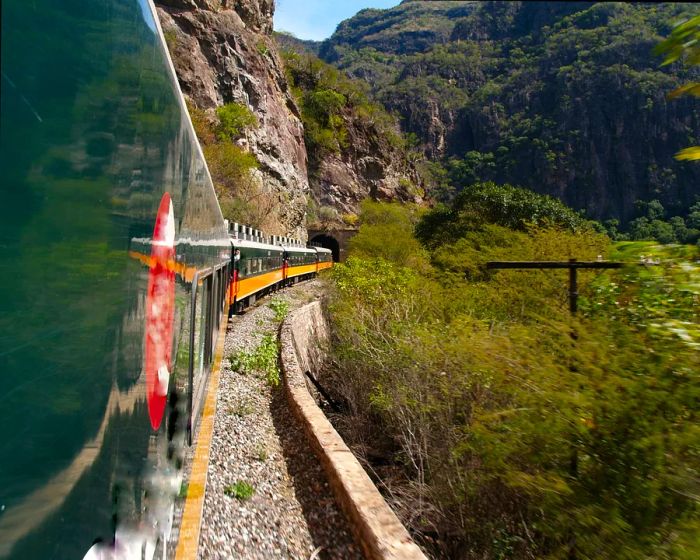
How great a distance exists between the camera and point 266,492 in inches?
196

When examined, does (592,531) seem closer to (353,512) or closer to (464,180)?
(353,512)

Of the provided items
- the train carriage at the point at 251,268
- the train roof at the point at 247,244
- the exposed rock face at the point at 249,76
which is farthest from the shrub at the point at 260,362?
the exposed rock face at the point at 249,76

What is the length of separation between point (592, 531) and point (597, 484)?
0.88ft

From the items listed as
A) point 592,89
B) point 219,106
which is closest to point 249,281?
point 219,106

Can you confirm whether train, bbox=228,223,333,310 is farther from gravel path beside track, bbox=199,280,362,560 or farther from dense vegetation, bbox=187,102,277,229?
dense vegetation, bbox=187,102,277,229

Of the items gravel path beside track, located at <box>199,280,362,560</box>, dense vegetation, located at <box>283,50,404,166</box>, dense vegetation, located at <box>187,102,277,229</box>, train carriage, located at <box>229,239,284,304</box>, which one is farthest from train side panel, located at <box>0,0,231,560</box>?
dense vegetation, located at <box>283,50,404,166</box>

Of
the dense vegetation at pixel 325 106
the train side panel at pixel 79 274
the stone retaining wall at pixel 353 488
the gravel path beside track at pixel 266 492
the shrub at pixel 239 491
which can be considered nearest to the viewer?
the train side panel at pixel 79 274

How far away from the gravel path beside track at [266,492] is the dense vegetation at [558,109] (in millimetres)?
89120

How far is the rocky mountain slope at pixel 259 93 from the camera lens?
112ft

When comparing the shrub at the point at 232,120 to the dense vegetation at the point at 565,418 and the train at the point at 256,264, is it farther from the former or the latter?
the dense vegetation at the point at 565,418

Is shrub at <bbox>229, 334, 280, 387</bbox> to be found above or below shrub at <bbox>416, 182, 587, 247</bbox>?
below

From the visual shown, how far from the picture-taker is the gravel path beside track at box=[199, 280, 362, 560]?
407 centimetres

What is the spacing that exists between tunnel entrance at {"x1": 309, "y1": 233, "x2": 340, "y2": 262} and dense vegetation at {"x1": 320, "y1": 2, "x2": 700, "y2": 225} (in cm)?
4764

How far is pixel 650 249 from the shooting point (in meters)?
2.86
